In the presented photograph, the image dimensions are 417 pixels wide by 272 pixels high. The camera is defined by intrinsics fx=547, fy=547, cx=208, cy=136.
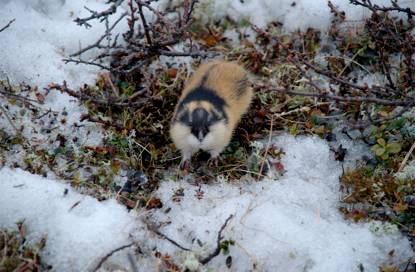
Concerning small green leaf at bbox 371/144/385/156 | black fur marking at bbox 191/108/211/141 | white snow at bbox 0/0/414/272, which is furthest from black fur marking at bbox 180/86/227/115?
small green leaf at bbox 371/144/385/156

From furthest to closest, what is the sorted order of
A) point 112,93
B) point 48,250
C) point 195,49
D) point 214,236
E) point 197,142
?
1. point 195,49
2. point 112,93
3. point 197,142
4. point 214,236
5. point 48,250

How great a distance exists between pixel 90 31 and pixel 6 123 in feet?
5.25

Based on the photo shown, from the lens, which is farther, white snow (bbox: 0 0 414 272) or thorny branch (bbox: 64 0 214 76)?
thorny branch (bbox: 64 0 214 76)

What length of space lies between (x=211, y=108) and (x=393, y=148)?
1859 millimetres

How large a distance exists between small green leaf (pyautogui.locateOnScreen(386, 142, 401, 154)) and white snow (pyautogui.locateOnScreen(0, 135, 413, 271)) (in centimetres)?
74

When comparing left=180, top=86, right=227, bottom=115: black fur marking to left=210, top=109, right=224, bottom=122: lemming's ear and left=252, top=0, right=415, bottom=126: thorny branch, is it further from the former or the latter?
left=252, top=0, right=415, bottom=126: thorny branch

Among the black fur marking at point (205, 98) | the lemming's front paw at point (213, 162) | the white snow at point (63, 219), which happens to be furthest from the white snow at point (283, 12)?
the white snow at point (63, 219)

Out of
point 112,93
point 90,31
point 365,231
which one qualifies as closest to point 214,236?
point 365,231

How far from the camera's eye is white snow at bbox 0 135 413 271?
4.57 metres

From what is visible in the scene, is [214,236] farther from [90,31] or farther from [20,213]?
[90,31]

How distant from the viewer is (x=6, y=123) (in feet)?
18.7

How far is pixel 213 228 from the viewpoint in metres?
4.84

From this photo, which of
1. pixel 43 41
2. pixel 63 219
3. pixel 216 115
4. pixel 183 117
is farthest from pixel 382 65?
pixel 43 41

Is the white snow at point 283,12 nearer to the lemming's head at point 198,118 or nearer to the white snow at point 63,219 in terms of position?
the lemming's head at point 198,118
